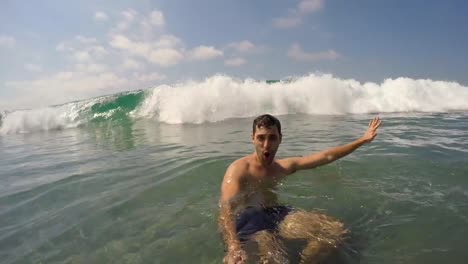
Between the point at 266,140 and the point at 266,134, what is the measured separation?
0.28ft

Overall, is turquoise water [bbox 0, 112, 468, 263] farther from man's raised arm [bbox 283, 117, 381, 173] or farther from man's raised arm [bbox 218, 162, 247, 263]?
man's raised arm [bbox 283, 117, 381, 173]

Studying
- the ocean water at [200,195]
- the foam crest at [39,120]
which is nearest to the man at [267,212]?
the ocean water at [200,195]

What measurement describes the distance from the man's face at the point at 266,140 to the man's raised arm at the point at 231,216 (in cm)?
35

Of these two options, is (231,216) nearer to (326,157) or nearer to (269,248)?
(269,248)

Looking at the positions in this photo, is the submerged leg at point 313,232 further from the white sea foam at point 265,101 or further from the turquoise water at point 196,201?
the white sea foam at point 265,101

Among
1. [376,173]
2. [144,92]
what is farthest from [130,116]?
[376,173]

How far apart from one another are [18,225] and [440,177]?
5.70 metres

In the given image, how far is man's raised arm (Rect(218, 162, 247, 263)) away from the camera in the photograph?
290 centimetres

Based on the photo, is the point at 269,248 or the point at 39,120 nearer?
the point at 269,248

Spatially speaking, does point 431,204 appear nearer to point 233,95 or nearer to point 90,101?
point 233,95

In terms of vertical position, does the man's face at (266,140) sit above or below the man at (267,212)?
above

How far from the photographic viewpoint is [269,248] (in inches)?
119

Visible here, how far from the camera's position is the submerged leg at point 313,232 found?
9.69 feet

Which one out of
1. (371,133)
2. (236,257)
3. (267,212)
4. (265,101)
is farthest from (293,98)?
(236,257)
